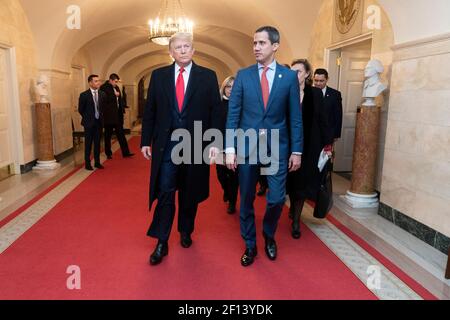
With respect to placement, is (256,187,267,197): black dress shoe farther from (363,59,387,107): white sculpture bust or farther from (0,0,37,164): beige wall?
(0,0,37,164): beige wall

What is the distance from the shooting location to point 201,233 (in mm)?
3506

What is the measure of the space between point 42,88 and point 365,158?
5.31 m

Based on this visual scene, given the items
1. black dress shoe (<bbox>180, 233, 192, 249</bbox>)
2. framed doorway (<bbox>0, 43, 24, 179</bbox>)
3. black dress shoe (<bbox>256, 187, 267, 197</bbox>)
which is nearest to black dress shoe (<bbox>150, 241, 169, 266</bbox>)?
black dress shoe (<bbox>180, 233, 192, 249</bbox>)

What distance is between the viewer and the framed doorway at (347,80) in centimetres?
600

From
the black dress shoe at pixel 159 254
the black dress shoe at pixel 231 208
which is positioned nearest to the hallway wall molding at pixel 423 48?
the black dress shoe at pixel 231 208

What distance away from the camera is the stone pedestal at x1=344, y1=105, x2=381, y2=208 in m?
4.38

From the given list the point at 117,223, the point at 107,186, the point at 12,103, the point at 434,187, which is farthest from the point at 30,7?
the point at 434,187

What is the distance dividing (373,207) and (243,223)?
2.33 m

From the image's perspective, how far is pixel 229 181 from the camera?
4.12 meters

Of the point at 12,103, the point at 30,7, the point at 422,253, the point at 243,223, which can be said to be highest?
the point at 30,7

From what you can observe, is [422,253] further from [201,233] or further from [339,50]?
[339,50]

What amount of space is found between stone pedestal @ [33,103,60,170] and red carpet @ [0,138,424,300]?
2.76 m

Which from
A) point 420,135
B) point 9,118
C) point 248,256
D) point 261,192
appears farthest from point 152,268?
point 9,118

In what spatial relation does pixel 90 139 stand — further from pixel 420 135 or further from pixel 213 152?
pixel 420 135
